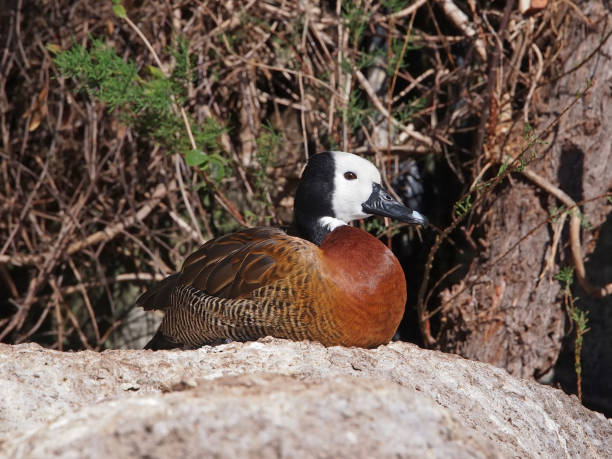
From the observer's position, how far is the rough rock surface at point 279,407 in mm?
1406

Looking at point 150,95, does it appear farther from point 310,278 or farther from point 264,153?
point 310,278

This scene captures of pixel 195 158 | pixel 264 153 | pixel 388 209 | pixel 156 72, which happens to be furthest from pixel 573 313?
pixel 156 72

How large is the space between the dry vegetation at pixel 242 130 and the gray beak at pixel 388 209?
0.74m

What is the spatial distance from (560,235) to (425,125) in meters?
1.00

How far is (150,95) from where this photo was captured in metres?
3.25

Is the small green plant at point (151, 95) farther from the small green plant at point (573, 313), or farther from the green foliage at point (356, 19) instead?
the small green plant at point (573, 313)

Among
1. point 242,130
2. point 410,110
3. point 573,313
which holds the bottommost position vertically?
point 573,313

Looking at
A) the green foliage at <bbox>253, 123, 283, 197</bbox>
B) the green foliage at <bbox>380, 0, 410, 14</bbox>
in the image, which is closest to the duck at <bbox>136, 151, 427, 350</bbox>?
the green foliage at <bbox>253, 123, 283, 197</bbox>

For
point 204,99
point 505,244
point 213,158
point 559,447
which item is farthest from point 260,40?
point 559,447

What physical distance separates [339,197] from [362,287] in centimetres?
47

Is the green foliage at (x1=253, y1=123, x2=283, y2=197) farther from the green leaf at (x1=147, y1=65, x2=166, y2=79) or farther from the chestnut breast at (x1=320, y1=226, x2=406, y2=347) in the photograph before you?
the chestnut breast at (x1=320, y1=226, x2=406, y2=347)

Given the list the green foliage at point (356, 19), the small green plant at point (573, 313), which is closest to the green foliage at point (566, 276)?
the small green plant at point (573, 313)

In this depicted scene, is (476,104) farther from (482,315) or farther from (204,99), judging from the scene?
(204,99)

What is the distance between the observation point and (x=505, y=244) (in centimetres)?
353
